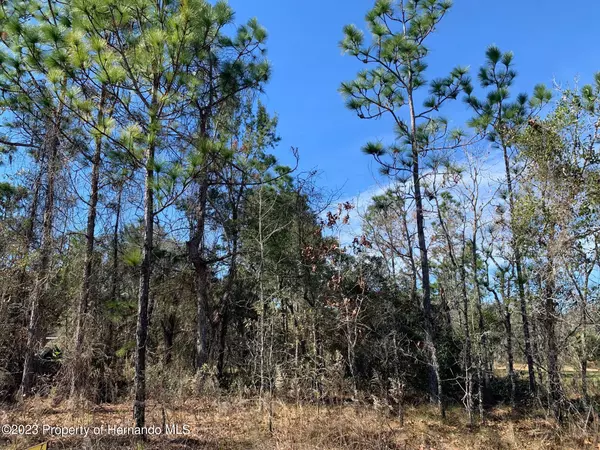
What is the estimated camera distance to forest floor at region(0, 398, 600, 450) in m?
4.82

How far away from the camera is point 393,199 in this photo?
9789 millimetres

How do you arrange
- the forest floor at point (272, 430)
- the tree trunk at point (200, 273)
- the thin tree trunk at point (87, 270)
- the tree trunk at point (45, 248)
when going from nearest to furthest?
the forest floor at point (272, 430) → the thin tree trunk at point (87, 270) → the tree trunk at point (45, 248) → the tree trunk at point (200, 273)

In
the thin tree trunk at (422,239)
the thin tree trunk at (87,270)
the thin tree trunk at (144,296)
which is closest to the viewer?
the thin tree trunk at (144,296)

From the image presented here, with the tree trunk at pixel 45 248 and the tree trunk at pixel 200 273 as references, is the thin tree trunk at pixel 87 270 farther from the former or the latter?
the tree trunk at pixel 200 273

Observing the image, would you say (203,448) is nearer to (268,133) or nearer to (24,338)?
(24,338)

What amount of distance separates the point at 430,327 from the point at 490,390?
184 inches

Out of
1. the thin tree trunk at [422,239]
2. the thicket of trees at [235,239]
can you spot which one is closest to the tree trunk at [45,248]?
the thicket of trees at [235,239]

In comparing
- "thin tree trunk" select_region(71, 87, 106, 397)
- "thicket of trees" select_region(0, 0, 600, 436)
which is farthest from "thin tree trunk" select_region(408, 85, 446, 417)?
"thin tree trunk" select_region(71, 87, 106, 397)

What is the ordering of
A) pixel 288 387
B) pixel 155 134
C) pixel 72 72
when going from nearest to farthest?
pixel 72 72 < pixel 155 134 < pixel 288 387

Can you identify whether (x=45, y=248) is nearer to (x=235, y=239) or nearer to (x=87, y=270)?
(x=87, y=270)

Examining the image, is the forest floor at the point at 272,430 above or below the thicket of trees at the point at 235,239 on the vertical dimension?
below

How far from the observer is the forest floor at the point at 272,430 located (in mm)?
4816

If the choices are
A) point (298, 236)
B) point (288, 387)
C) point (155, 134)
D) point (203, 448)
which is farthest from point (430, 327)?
point (155, 134)

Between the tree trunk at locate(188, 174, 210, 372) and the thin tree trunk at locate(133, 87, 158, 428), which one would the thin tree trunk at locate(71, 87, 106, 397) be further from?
the tree trunk at locate(188, 174, 210, 372)
